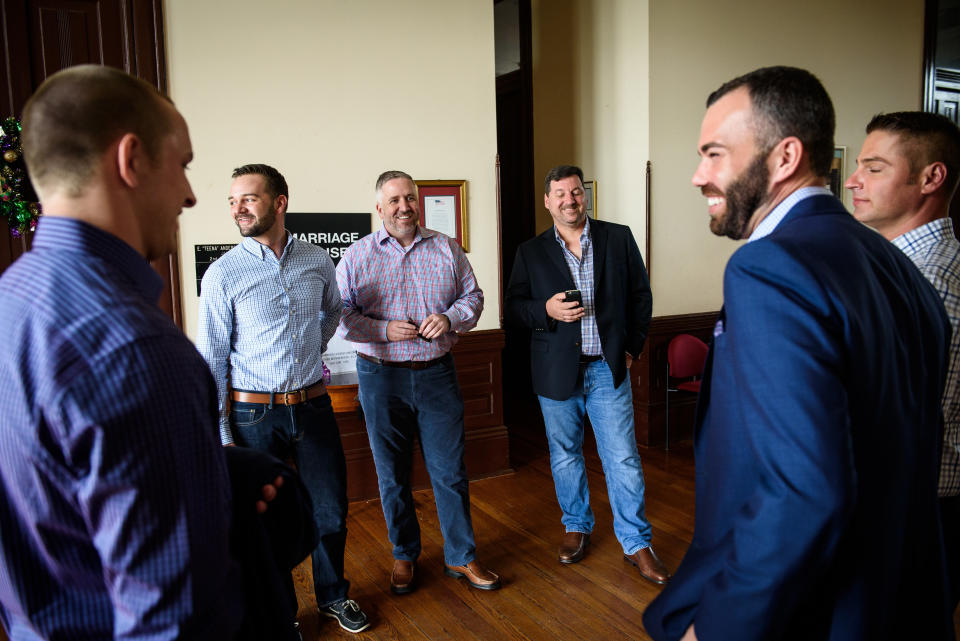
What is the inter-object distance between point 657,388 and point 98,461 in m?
4.67

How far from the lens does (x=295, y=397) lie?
8.70ft

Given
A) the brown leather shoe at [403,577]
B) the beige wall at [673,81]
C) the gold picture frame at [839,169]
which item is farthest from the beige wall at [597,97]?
the brown leather shoe at [403,577]

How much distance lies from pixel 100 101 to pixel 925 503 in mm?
1553

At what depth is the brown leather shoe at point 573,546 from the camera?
3.21 metres

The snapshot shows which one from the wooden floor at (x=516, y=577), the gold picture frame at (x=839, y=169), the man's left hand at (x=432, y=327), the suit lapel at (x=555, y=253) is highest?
the gold picture frame at (x=839, y=169)

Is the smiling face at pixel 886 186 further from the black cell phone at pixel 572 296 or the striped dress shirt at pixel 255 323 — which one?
the striped dress shirt at pixel 255 323

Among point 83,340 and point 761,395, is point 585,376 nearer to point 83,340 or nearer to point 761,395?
point 761,395

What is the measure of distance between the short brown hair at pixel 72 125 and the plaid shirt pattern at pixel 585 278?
2.48 m

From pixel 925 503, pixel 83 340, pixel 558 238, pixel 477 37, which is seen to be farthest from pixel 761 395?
pixel 477 37

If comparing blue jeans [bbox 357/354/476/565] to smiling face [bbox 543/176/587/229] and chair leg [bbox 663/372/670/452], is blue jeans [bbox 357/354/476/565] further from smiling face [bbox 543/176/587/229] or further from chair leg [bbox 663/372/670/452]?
chair leg [bbox 663/372/670/452]

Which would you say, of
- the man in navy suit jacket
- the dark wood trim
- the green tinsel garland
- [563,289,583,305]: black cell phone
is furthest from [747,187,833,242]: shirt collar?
the dark wood trim

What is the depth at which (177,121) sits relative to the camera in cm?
114

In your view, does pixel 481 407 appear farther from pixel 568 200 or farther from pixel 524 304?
pixel 568 200

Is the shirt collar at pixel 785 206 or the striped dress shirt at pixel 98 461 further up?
the shirt collar at pixel 785 206
